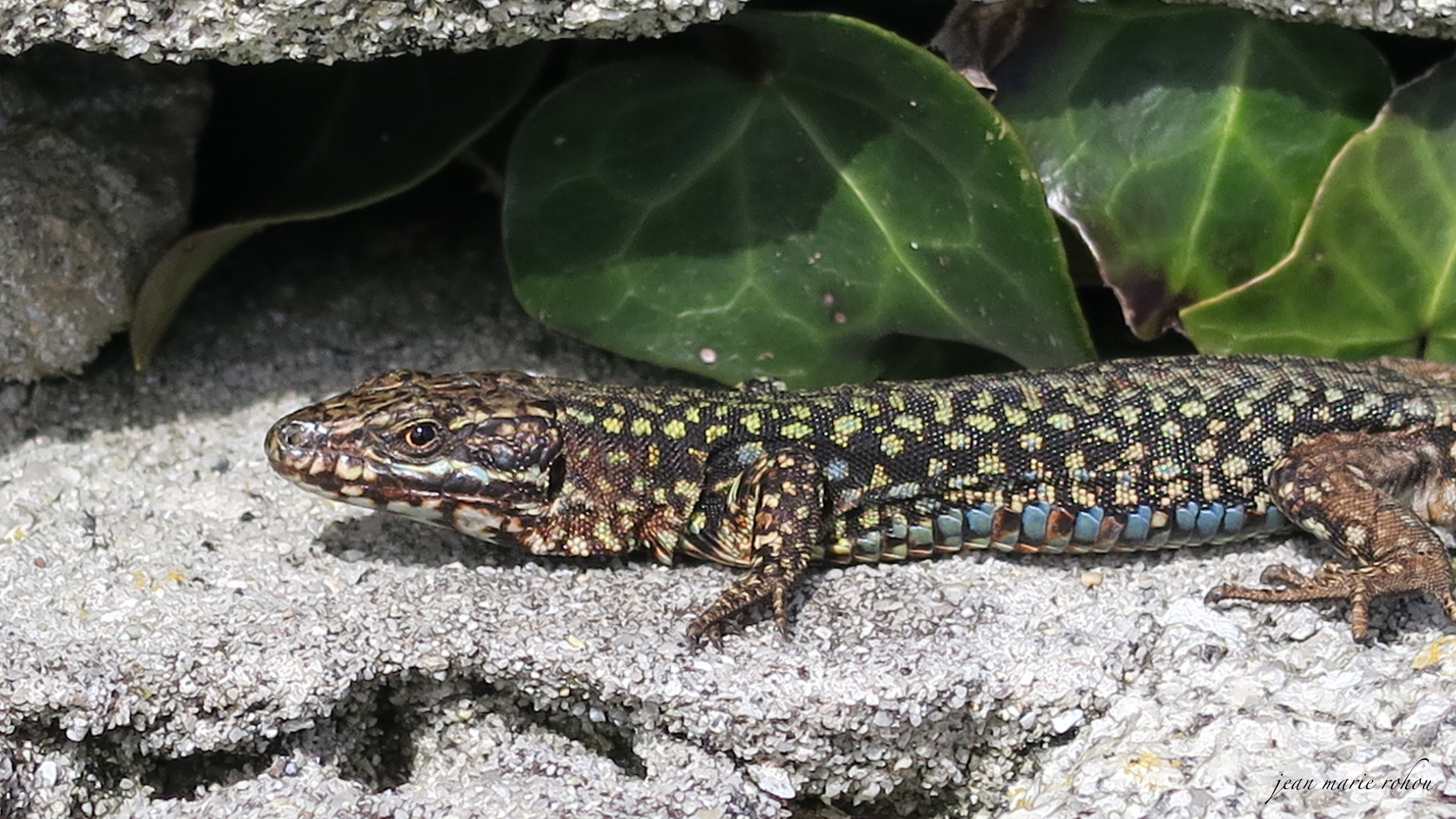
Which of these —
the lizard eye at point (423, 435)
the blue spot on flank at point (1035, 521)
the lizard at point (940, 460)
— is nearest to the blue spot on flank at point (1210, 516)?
the lizard at point (940, 460)

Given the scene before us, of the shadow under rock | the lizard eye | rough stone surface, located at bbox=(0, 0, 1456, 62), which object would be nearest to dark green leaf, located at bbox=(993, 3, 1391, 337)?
rough stone surface, located at bbox=(0, 0, 1456, 62)

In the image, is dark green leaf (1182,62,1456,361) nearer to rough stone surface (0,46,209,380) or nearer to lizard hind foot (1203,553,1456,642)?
lizard hind foot (1203,553,1456,642)

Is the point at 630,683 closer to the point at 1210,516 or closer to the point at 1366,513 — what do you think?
the point at 1210,516

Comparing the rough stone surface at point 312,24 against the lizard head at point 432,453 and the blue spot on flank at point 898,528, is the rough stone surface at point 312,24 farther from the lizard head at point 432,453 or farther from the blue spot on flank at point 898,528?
the blue spot on flank at point 898,528

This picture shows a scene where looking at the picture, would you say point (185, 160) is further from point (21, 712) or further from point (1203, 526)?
point (1203, 526)

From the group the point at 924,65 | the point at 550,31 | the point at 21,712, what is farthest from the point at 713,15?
the point at 21,712

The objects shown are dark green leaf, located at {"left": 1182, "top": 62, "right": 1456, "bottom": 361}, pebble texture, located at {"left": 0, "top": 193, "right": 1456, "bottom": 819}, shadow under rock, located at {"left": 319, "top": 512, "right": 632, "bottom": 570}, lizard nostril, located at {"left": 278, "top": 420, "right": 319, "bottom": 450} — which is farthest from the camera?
dark green leaf, located at {"left": 1182, "top": 62, "right": 1456, "bottom": 361}
